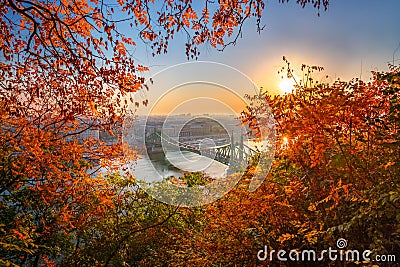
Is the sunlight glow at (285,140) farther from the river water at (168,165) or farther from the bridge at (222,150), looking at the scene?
the river water at (168,165)

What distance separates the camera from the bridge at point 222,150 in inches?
279

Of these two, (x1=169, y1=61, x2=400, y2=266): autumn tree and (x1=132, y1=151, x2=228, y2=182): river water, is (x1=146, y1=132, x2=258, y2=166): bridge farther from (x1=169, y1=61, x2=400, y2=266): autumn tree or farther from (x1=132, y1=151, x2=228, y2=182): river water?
(x1=169, y1=61, x2=400, y2=266): autumn tree

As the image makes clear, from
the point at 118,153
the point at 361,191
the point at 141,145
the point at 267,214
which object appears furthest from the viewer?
the point at 141,145

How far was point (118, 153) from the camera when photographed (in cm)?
812

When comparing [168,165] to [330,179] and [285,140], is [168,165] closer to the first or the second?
[285,140]

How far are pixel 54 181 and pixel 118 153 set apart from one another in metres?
2.45

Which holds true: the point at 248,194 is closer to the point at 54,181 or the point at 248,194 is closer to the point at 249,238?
the point at 249,238

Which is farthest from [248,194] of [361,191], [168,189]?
[168,189]

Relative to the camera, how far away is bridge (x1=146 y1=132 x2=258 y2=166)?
7086mm

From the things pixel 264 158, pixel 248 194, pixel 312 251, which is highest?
pixel 264 158

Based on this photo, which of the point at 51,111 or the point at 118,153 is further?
the point at 118,153

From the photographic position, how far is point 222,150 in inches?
365

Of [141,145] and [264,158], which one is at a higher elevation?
[141,145]

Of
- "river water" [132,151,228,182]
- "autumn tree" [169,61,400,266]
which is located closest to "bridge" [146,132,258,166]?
"river water" [132,151,228,182]
